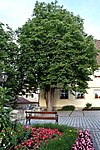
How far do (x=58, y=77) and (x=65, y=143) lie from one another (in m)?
27.6

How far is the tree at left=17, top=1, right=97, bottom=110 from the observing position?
3434cm

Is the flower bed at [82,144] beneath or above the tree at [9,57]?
beneath

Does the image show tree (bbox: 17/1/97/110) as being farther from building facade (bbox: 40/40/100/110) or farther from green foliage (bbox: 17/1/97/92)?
building facade (bbox: 40/40/100/110)

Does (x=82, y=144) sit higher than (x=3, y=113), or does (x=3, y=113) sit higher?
(x=3, y=113)

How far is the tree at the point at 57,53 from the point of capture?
34.3 meters

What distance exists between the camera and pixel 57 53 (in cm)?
3459

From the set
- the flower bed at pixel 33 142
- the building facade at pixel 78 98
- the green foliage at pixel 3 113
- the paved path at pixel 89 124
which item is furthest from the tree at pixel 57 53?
the green foliage at pixel 3 113

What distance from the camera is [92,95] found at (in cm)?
4491

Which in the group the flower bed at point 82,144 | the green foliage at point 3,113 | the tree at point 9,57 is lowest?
the flower bed at point 82,144

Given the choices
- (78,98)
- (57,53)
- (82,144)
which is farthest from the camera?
(78,98)

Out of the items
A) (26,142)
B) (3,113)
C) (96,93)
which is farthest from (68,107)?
(3,113)

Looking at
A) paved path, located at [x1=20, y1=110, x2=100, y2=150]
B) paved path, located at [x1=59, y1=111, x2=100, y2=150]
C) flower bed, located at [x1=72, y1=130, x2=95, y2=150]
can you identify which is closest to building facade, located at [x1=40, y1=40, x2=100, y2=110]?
paved path, located at [x1=20, y1=110, x2=100, y2=150]

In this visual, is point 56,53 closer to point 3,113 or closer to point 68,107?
point 68,107

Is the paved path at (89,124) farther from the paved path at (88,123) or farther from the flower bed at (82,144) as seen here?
the flower bed at (82,144)
